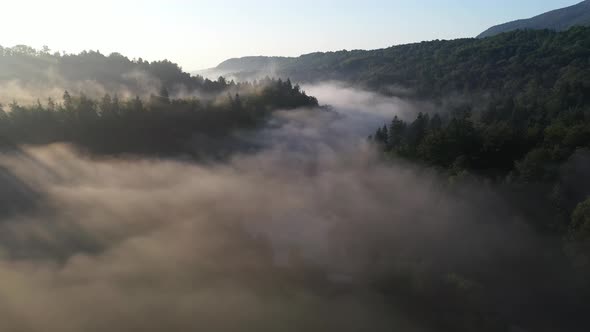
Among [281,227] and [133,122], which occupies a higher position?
[133,122]

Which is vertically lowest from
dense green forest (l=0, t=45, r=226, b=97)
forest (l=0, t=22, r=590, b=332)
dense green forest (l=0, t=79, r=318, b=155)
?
forest (l=0, t=22, r=590, b=332)

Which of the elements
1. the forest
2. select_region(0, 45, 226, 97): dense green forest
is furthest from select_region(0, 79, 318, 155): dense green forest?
select_region(0, 45, 226, 97): dense green forest

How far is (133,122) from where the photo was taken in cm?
9238

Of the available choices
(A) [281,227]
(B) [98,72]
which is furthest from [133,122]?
(B) [98,72]

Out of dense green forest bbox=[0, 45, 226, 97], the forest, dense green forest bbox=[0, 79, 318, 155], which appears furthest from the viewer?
dense green forest bbox=[0, 45, 226, 97]

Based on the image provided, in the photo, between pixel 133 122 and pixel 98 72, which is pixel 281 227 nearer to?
pixel 133 122

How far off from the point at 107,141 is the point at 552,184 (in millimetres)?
82305

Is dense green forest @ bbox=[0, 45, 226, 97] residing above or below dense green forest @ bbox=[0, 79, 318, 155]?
above

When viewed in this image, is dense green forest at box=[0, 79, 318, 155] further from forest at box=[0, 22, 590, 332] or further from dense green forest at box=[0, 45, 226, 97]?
dense green forest at box=[0, 45, 226, 97]

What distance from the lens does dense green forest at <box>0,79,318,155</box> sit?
76562 mm

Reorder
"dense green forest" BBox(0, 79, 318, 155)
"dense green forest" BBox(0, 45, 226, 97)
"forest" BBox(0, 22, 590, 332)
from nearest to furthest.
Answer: "forest" BBox(0, 22, 590, 332) → "dense green forest" BBox(0, 79, 318, 155) → "dense green forest" BBox(0, 45, 226, 97)

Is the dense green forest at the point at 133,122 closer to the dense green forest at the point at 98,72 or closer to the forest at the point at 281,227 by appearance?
the forest at the point at 281,227

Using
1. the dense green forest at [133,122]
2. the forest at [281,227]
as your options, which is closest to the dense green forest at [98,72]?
the dense green forest at [133,122]

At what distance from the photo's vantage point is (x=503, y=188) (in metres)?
47.7
